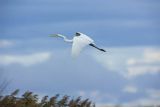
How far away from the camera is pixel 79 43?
43.3ft

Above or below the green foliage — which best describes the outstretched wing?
above

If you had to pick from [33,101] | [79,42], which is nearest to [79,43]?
[79,42]

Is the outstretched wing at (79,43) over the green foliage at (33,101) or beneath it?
over

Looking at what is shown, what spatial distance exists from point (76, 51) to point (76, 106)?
2.13 m

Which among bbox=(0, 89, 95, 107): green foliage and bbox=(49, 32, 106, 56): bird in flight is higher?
bbox=(49, 32, 106, 56): bird in flight

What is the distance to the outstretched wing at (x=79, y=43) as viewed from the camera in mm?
12383

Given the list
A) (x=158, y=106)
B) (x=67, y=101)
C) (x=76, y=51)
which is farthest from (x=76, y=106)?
(x=158, y=106)

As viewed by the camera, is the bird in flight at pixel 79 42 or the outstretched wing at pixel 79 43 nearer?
the outstretched wing at pixel 79 43

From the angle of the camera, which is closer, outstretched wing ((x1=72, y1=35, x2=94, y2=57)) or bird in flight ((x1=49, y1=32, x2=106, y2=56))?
outstretched wing ((x1=72, y1=35, x2=94, y2=57))

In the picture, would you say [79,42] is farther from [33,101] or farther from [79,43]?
[33,101]

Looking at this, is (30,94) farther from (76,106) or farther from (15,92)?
(76,106)

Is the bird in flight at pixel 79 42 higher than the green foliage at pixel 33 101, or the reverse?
the bird in flight at pixel 79 42

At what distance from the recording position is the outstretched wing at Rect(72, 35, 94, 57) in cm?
1238

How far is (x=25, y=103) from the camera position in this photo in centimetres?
1003
